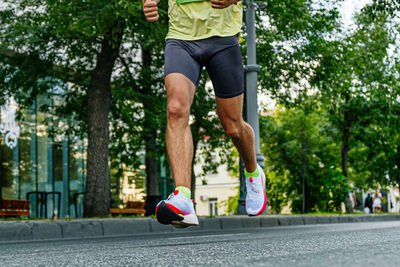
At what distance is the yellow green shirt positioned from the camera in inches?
158

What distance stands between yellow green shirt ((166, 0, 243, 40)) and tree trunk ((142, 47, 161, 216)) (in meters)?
13.7

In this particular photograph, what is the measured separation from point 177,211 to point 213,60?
→ 1.11 metres

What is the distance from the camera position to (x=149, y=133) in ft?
67.9

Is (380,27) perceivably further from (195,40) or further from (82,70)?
(195,40)

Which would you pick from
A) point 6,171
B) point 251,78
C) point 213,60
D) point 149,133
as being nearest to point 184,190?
point 213,60

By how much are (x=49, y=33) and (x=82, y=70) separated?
2466 mm

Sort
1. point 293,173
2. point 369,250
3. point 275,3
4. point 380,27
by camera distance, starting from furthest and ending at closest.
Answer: point 293,173 → point 380,27 → point 275,3 → point 369,250

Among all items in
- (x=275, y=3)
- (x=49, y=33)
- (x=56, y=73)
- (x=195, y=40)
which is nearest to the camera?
(x=195, y=40)

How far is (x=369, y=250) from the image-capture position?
3.13 m

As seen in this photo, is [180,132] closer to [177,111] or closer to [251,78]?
[177,111]

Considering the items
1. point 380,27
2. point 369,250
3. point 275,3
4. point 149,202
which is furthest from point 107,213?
point 380,27

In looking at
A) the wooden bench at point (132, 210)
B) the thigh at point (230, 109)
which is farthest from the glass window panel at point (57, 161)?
the thigh at point (230, 109)

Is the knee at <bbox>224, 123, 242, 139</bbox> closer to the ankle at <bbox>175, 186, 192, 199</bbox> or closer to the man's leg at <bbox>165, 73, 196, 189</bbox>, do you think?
the man's leg at <bbox>165, 73, 196, 189</bbox>

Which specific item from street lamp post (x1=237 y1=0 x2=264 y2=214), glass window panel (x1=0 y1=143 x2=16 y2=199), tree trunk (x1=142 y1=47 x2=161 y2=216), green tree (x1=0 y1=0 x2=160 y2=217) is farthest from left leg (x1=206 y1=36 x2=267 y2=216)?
glass window panel (x1=0 y1=143 x2=16 y2=199)
